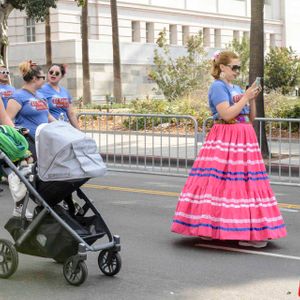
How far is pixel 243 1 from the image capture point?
2451 inches

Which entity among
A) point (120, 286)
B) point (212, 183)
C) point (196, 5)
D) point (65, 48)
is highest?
point (196, 5)

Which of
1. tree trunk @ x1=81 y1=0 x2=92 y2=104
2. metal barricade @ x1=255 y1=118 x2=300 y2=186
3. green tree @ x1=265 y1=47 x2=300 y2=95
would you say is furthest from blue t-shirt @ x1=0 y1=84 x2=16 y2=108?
tree trunk @ x1=81 y1=0 x2=92 y2=104

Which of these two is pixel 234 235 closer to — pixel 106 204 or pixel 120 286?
pixel 120 286

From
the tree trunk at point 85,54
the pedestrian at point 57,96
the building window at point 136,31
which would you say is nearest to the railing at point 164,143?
the pedestrian at point 57,96

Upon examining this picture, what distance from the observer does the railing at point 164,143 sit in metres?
13.8

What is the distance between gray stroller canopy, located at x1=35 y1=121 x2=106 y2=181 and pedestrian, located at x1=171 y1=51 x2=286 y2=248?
1.68 metres

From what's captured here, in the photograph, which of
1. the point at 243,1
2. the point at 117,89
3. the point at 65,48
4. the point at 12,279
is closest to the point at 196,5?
the point at 243,1

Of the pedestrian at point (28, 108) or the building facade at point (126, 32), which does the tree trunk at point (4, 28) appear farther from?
the building facade at point (126, 32)

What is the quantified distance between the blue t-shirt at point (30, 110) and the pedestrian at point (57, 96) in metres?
0.45

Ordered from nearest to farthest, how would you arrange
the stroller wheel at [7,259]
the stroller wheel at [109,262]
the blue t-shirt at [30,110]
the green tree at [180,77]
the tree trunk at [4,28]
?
the stroller wheel at [7,259] → the stroller wheel at [109,262] → the blue t-shirt at [30,110] → the tree trunk at [4,28] → the green tree at [180,77]

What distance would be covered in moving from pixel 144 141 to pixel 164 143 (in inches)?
14.4

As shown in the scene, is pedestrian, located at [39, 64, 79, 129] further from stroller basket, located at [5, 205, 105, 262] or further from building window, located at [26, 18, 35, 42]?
building window, located at [26, 18, 35, 42]

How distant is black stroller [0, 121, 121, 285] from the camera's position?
6469 mm

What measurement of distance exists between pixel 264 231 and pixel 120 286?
183 cm
